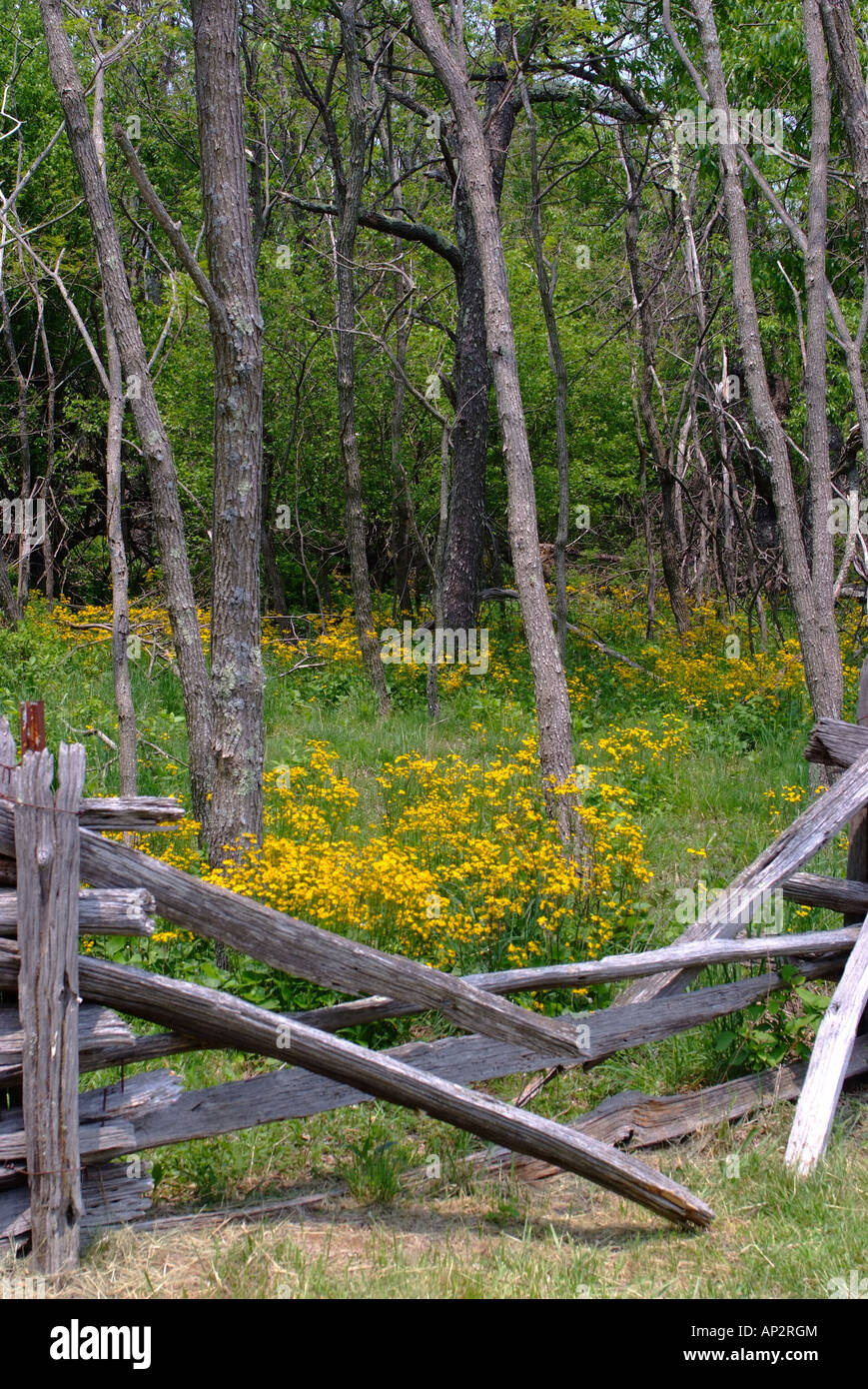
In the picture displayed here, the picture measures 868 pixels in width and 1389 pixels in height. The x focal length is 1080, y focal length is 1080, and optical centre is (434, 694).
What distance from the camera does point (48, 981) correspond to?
3.34 metres

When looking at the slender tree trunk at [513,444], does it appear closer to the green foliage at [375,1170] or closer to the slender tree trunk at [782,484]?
the slender tree trunk at [782,484]

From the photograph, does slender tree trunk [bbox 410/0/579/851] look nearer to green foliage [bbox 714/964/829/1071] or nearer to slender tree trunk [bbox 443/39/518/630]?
green foliage [bbox 714/964/829/1071]

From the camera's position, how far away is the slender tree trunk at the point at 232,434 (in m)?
5.82

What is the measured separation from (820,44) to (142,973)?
25.0 feet

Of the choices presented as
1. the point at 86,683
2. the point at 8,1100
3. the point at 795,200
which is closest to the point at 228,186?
the point at 8,1100

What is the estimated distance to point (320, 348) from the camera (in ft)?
50.1

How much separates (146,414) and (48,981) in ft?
16.3

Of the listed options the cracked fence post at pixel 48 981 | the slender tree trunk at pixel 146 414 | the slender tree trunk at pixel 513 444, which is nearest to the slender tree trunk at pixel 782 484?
the slender tree trunk at pixel 513 444

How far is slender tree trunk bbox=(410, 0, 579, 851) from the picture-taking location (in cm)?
701

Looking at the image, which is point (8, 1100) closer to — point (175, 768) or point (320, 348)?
point (175, 768)

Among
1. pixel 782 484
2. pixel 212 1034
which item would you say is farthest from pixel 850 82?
pixel 212 1034

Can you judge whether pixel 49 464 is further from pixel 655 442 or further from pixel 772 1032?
pixel 772 1032

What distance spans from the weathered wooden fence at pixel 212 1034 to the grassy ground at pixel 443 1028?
20 cm

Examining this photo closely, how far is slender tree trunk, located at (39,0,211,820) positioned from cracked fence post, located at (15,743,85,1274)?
3834 millimetres
